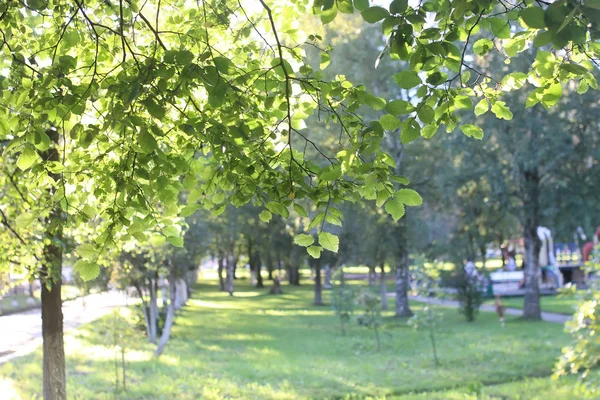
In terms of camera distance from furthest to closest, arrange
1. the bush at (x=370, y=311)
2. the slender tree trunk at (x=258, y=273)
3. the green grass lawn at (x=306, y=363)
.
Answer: the slender tree trunk at (x=258, y=273), the bush at (x=370, y=311), the green grass lawn at (x=306, y=363)

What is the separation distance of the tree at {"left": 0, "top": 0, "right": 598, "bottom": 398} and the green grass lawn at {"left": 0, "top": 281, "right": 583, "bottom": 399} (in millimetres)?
7983

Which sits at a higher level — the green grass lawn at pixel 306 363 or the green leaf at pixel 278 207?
the green leaf at pixel 278 207

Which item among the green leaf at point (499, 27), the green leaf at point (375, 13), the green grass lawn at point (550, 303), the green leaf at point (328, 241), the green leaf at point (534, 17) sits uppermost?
the green leaf at point (499, 27)

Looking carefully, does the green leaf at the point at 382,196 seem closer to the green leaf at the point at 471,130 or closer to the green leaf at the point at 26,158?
the green leaf at the point at 471,130

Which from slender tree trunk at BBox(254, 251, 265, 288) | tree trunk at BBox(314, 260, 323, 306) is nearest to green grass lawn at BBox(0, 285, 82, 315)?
tree trunk at BBox(314, 260, 323, 306)

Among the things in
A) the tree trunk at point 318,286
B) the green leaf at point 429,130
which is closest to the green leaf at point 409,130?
the green leaf at point 429,130

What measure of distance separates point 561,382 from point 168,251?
842 cm

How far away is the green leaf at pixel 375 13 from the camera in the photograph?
2.04m

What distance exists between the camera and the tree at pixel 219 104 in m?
2.39

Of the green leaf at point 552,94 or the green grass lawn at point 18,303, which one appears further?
the green grass lawn at point 18,303

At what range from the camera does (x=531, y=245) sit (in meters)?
22.0

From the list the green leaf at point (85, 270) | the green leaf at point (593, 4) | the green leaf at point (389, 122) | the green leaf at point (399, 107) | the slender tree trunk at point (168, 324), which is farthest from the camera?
the slender tree trunk at point (168, 324)

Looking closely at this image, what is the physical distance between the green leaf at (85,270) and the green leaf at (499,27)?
1862 millimetres

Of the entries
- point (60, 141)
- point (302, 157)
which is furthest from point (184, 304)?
point (302, 157)
